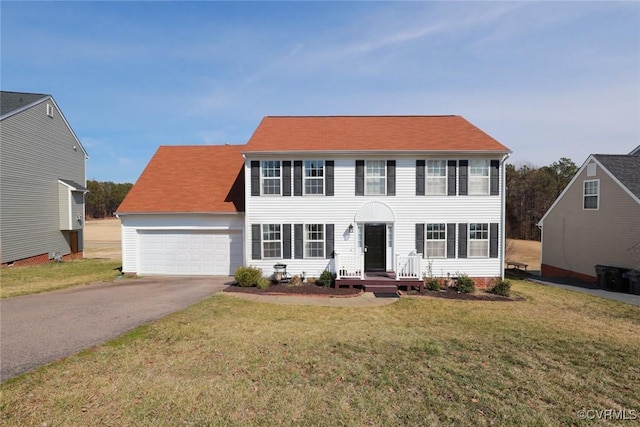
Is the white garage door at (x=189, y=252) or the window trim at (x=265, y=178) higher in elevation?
the window trim at (x=265, y=178)

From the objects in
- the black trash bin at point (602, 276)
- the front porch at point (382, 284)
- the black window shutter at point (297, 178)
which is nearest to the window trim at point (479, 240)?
the front porch at point (382, 284)

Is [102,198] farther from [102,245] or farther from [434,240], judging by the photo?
[434,240]

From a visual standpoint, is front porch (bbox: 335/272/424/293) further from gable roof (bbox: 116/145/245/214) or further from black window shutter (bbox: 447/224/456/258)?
gable roof (bbox: 116/145/245/214)

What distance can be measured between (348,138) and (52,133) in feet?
62.8

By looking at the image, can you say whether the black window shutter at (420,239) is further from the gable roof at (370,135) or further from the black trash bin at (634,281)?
the black trash bin at (634,281)

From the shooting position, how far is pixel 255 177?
47.0 feet

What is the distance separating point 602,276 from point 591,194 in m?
4.66

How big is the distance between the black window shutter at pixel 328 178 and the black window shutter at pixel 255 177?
2887 millimetres

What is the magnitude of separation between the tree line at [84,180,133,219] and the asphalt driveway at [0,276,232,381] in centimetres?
7554

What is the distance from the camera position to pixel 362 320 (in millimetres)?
9031

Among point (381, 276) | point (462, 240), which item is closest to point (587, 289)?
point (462, 240)

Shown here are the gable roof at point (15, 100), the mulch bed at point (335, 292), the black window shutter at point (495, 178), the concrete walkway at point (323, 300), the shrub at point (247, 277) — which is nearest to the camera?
the concrete walkway at point (323, 300)

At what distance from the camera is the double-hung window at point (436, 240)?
14.1 metres

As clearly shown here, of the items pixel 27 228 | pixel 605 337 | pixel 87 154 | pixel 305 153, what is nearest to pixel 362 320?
pixel 605 337
